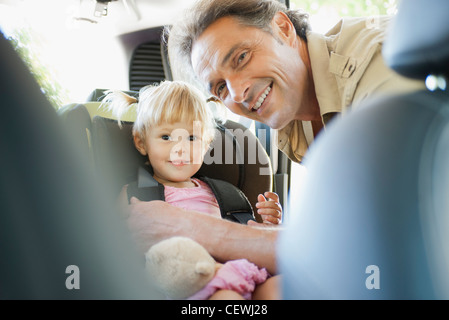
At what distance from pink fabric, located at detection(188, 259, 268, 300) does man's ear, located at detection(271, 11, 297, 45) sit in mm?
881

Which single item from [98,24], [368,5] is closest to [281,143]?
[368,5]

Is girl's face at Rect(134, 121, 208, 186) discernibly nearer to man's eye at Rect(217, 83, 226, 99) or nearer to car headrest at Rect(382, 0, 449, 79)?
man's eye at Rect(217, 83, 226, 99)

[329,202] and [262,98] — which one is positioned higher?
[262,98]

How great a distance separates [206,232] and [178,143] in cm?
27

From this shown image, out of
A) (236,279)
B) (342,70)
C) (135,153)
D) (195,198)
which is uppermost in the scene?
(342,70)

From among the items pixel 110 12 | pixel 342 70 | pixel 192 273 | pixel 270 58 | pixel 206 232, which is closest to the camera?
pixel 192 273

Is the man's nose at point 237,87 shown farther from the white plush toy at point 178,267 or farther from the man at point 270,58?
the white plush toy at point 178,267

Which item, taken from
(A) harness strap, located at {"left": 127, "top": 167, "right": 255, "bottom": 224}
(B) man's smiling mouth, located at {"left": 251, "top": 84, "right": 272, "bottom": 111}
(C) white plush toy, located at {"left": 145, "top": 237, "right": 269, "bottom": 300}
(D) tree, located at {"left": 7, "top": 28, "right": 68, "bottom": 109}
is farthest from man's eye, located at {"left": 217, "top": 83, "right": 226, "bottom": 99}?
(C) white plush toy, located at {"left": 145, "top": 237, "right": 269, "bottom": 300}

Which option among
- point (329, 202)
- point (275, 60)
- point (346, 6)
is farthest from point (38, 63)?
point (346, 6)

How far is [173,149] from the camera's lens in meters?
0.95

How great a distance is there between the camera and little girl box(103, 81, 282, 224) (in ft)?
3.11

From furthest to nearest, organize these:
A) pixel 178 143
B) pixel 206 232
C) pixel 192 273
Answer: pixel 178 143
pixel 206 232
pixel 192 273

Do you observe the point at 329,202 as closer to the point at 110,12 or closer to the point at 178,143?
the point at 178,143

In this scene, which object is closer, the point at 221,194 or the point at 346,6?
the point at 221,194
